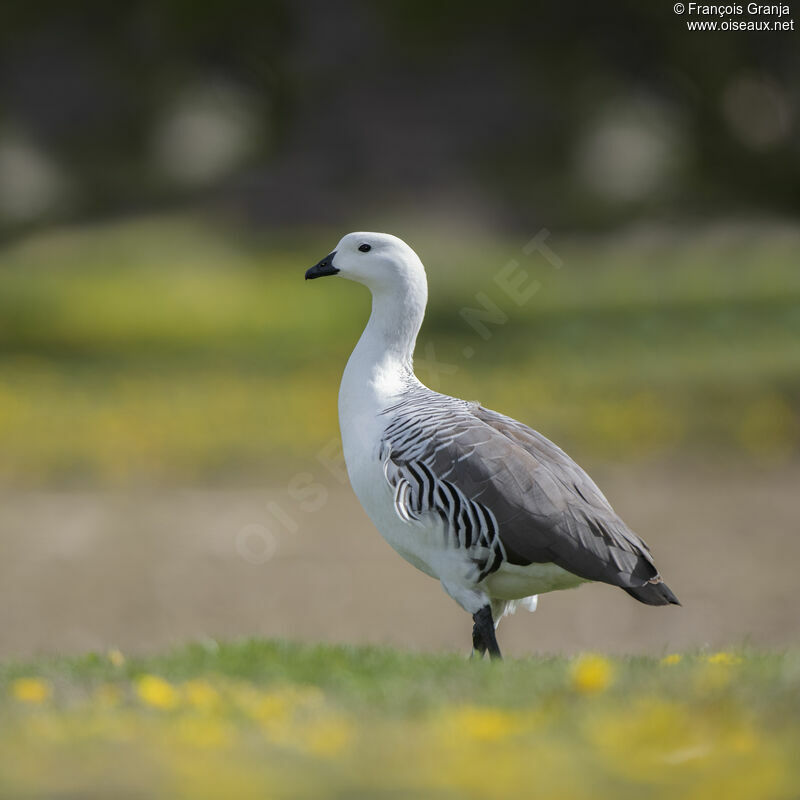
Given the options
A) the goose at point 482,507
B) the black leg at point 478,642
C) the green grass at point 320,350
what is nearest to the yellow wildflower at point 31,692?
the goose at point 482,507

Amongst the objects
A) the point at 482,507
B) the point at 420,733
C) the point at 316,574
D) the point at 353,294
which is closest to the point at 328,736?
the point at 420,733

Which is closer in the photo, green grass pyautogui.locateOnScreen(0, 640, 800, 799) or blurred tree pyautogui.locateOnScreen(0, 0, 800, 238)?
green grass pyautogui.locateOnScreen(0, 640, 800, 799)

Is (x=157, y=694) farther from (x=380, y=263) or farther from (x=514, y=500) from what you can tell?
(x=380, y=263)

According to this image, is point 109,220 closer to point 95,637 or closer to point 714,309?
point 714,309

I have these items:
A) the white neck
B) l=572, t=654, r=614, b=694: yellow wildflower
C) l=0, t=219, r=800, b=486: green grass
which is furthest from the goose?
l=0, t=219, r=800, b=486: green grass

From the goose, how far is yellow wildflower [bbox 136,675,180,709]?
1.44m

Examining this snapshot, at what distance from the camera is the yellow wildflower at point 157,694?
12.3ft

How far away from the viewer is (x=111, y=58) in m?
39.5

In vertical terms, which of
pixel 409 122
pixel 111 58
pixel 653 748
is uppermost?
pixel 111 58

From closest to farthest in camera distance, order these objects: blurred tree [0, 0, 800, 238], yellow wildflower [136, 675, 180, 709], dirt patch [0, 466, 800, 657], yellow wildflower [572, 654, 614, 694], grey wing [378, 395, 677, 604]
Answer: yellow wildflower [572, 654, 614, 694]
yellow wildflower [136, 675, 180, 709]
grey wing [378, 395, 677, 604]
dirt patch [0, 466, 800, 657]
blurred tree [0, 0, 800, 238]

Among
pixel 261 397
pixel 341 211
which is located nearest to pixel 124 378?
pixel 261 397

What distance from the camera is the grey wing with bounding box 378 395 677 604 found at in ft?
16.0

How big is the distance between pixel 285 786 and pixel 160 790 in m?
0.31

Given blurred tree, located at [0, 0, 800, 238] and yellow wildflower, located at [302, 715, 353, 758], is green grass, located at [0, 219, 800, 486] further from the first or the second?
yellow wildflower, located at [302, 715, 353, 758]
